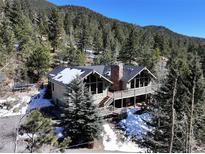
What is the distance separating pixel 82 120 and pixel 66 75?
995cm

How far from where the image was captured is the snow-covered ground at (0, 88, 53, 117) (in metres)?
27.1

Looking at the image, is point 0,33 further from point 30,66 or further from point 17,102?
point 17,102

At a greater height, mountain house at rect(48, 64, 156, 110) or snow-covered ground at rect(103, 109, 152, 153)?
mountain house at rect(48, 64, 156, 110)

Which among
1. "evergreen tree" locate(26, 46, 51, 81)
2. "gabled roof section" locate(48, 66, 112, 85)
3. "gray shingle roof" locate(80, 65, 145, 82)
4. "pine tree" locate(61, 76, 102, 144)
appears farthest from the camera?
"evergreen tree" locate(26, 46, 51, 81)

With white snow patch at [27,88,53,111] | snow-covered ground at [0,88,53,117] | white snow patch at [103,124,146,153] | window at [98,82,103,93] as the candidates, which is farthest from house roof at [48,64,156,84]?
white snow patch at [103,124,146,153]

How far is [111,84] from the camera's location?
2992 centimetres

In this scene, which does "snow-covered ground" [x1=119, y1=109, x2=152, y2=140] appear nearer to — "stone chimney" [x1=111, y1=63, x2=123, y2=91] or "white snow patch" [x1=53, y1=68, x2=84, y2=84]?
"stone chimney" [x1=111, y1=63, x2=123, y2=91]

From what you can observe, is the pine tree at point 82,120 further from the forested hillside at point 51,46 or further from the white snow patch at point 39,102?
the forested hillside at point 51,46

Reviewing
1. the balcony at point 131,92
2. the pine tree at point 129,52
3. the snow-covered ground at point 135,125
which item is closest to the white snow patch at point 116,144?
the snow-covered ground at point 135,125

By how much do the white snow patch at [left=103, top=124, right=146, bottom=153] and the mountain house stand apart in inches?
188

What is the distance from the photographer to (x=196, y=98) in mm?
22312

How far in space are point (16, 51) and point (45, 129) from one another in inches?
1140

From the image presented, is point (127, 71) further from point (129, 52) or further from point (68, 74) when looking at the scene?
point (129, 52)

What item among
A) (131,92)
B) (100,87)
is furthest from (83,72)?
(131,92)
